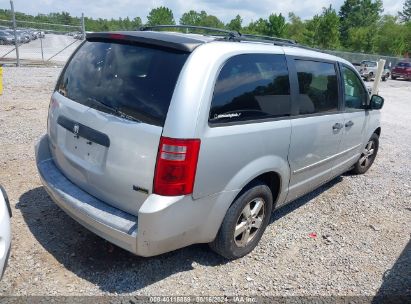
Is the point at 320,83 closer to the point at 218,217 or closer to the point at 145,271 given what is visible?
the point at 218,217

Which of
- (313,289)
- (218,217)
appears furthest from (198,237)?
(313,289)

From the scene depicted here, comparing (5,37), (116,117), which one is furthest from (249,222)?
(5,37)

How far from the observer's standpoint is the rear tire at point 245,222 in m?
2.88

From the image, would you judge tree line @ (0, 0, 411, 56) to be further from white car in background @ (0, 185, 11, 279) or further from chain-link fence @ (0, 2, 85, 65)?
white car in background @ (0, 185, 11, 279)

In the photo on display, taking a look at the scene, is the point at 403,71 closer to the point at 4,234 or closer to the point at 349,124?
the point at 349,124

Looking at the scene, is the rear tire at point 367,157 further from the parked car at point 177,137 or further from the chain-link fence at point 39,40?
the chain-link fence at point 39,40

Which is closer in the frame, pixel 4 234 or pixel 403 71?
pixel 4 234

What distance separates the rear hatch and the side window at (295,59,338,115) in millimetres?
1432

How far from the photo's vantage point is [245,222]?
10.2ft

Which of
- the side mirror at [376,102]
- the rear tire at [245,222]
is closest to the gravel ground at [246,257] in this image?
the rear tire at [245,222]

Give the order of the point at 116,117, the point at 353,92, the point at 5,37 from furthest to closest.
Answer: the point at 5,37 → the point at 353,92 → the point at 116,117

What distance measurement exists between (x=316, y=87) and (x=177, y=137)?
1.96 m

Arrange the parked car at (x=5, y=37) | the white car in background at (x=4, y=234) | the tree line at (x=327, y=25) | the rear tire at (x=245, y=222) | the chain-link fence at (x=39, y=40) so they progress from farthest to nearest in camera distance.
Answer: the tree line at (x=327, y=25) < the parked car at (x=5, y=37) < the chain-link fence at (x=39, y=40) < the rear tire at (x=245, y=222) < the white car in background at (x=4, y=234)

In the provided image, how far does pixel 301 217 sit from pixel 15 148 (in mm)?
4215
